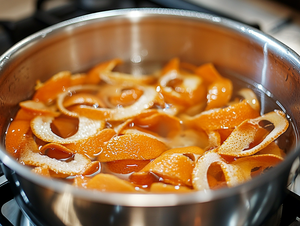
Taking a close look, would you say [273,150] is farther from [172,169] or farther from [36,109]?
[36,109]

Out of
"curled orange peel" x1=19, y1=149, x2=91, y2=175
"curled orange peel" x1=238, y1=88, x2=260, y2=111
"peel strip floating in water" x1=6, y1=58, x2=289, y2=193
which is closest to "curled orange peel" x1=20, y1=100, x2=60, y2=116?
"peel strip floating in water" x1=6, y1=58, x2=289, y2=193

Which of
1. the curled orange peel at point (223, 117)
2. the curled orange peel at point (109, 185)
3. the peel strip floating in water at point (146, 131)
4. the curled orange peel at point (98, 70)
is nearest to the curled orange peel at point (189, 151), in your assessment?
the peel strip floating in water at point (146, 131)

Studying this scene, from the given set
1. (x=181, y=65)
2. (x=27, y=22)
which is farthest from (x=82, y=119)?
(x=27, y=22)

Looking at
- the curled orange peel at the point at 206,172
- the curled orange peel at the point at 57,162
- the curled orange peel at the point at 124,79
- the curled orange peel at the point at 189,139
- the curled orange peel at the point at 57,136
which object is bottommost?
the curled orange peel at the point at 189,139

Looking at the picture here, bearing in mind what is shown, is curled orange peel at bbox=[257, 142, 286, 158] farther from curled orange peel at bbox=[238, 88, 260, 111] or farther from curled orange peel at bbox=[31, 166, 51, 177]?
curled orange peel at bbox=[31, 166, 51, 177]

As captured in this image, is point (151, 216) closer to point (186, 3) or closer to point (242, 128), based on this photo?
point (242, 128)

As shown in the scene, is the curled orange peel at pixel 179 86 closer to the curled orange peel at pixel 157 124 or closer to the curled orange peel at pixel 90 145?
the curled orange peel at pixel 157 124
